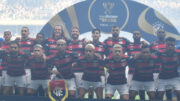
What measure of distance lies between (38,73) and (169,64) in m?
3.49

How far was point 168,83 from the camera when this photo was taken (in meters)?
7.37

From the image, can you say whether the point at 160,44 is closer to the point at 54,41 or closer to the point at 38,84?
the point at 54,41

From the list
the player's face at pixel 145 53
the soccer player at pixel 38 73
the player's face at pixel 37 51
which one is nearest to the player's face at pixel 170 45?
the player's face at pixel 145 53

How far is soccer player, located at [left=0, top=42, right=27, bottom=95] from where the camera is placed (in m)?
7.75

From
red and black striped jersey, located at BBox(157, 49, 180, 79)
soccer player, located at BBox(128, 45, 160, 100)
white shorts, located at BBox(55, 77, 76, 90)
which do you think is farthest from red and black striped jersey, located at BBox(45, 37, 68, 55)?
red and black striped jersey, located at BBox(157, 49, 180, 79)

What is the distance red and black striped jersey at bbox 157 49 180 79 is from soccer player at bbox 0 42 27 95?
377 centimetres

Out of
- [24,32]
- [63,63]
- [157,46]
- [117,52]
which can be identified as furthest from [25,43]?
[157,46]

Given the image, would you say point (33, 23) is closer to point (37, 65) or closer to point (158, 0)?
point (158, 0)

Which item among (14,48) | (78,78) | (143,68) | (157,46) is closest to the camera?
(143,68)

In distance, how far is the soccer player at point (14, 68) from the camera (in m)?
7.75

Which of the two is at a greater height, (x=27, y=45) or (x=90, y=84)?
(x=27, y=45)

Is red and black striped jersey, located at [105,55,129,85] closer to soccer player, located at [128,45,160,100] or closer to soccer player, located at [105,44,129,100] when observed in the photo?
soccer player, located at [105,44,129,100]

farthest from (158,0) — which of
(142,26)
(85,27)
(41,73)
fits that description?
(41,73)

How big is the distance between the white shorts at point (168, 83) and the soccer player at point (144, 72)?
189mm
